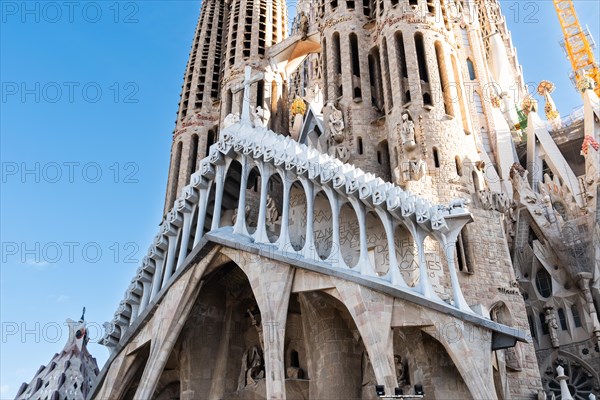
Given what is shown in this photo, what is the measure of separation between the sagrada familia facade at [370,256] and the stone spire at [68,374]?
16cm

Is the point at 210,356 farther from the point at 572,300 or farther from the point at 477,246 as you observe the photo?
the point at 572,300

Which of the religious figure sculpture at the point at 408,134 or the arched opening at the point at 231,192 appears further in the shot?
the arched opening at the point at 231,192

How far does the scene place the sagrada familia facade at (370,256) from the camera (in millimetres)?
15266

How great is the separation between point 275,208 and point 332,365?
7.04m

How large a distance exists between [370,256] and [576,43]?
3037 centimetres

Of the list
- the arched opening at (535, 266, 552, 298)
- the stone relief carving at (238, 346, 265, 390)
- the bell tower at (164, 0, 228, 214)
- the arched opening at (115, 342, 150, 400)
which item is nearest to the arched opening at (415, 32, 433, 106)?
the arched opening at (535, 266, 552, 298)

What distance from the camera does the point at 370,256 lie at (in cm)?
1736

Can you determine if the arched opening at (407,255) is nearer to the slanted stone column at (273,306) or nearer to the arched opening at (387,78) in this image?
the slanted stone column at (273,306)

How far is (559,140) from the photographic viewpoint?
2909cm

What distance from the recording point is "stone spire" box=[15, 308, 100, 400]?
834 inches

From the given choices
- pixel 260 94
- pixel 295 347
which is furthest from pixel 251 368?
pixel 260 94

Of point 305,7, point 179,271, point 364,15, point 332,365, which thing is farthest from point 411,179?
point 305,7

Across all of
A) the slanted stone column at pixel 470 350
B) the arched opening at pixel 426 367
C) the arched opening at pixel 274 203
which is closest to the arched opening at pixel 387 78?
the arched opening at pixel 274 203

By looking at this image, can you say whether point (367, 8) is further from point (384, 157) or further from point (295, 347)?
point (295, 347)
